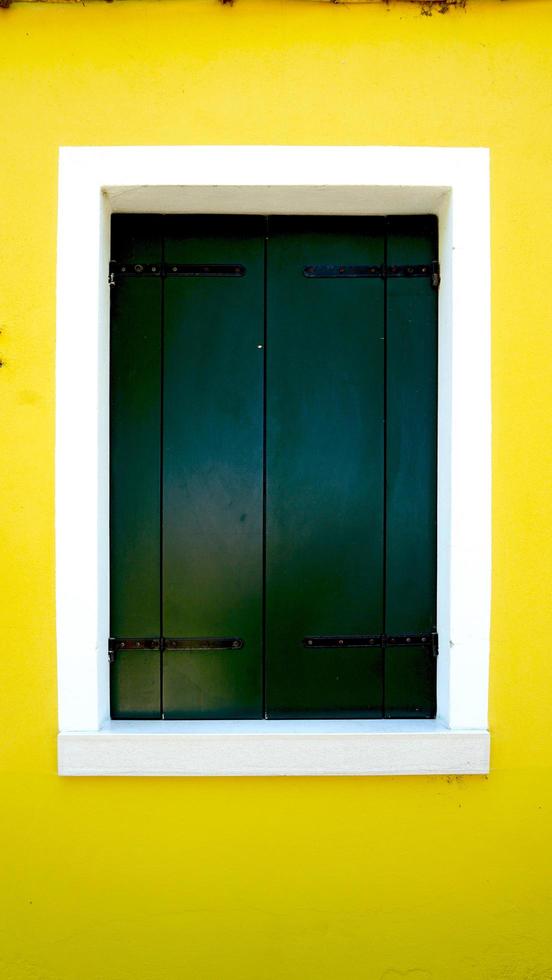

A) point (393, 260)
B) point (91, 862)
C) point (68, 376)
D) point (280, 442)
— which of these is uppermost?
point (393, 260)

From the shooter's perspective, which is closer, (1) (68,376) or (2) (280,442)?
(1) (68,376)

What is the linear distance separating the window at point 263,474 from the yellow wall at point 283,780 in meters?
0.27

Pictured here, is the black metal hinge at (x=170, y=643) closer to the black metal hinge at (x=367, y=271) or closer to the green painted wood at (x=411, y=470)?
the green painted wood at (x=411, y=470)

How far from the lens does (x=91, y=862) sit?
8.52ft


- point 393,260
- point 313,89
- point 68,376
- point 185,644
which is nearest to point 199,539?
point 185,644

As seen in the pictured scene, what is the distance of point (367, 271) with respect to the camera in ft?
8.93

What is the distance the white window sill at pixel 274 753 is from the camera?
254cm

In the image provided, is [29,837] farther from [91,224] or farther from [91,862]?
[91,224]

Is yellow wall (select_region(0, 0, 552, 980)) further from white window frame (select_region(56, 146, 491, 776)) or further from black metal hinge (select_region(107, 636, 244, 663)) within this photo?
black metal hinge (select_region(107, 636, 244, 663))

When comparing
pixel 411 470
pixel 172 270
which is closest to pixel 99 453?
pixel 172 270

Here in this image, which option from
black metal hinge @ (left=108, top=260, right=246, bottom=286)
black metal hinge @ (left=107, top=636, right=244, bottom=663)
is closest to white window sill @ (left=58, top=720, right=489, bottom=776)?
black metal hinge @ (left=107, top=636, right=244, bottom=663)

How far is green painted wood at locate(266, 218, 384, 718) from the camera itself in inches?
107

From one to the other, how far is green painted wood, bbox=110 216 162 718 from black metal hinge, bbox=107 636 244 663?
0.02m

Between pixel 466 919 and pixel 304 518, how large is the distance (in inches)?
56.0
